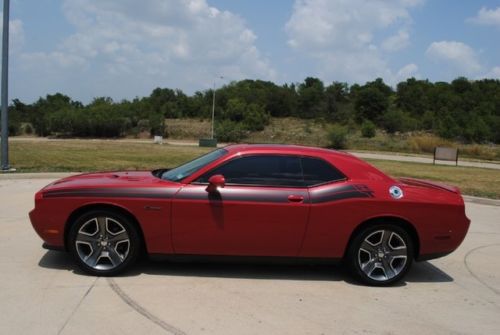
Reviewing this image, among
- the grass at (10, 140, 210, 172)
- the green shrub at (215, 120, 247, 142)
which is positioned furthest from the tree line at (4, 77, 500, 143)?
the grass at (10, 140, 210, 172)

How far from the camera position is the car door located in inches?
210

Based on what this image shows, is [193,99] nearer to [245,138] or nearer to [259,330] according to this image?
[245,138]

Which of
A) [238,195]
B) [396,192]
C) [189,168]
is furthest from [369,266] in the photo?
[189,168]

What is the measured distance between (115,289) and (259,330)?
62.9 inches

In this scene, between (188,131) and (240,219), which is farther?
(188,131)

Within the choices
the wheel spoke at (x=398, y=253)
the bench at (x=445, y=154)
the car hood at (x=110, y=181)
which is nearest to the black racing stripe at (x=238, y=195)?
the car hood at (x=110, y=181)

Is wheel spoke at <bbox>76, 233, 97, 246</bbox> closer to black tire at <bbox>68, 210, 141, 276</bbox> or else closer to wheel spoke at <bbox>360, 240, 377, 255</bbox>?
black tire at <bbox>68, 210, 141, 276</bbox>

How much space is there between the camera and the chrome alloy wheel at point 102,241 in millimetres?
5359

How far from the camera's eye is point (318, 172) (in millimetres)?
5625

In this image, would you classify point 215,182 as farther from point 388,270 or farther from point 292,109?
point 292,109

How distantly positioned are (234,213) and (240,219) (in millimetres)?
89

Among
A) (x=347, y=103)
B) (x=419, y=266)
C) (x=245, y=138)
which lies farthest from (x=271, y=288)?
(x=347, y=103)

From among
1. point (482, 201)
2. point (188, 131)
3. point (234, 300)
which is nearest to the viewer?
point (234, 300)

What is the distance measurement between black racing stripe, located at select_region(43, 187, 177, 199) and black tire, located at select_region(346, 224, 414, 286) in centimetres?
206
